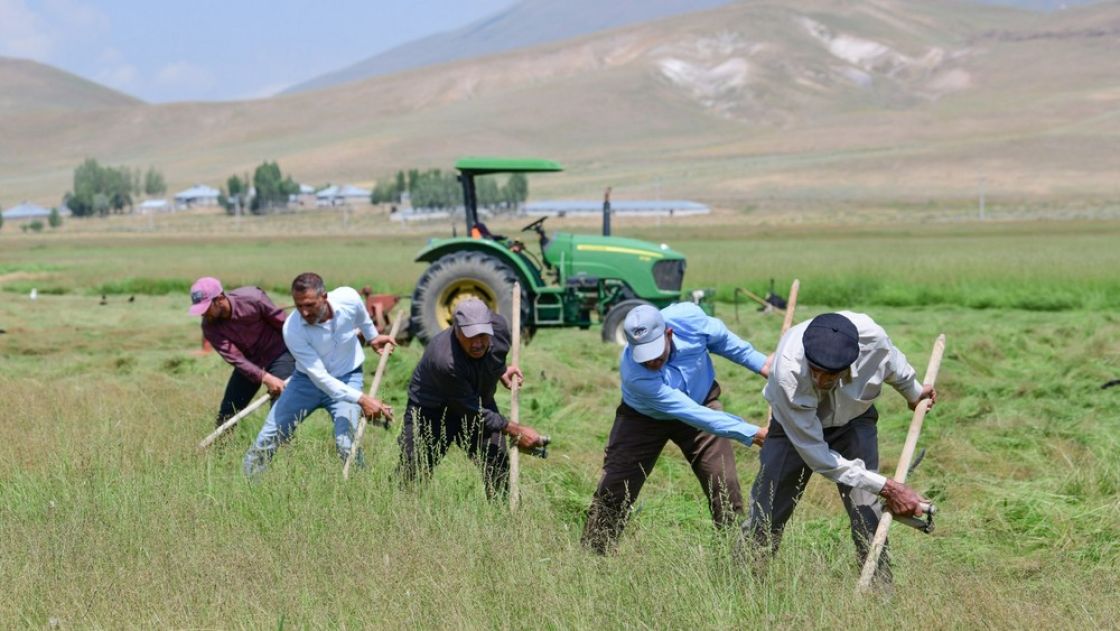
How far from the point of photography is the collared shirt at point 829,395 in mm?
5488

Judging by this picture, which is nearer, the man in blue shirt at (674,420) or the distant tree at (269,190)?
the man in blue shirt at (674,420)

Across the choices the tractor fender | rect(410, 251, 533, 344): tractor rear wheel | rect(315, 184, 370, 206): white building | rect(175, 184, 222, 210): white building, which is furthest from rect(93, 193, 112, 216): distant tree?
rect(410, 251, 533, 344): tractor rear wheel

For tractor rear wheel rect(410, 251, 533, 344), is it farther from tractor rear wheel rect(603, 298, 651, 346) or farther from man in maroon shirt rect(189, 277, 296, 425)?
man in maroon shirt rect(189, 277, 296, 425)

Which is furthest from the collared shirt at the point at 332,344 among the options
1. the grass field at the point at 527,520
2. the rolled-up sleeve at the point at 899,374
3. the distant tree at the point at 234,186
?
the distant tree at the point at 234,186

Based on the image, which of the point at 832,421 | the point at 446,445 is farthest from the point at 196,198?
the point at 832,421

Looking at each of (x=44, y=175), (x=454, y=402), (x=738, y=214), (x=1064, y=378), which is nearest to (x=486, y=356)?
(x=454, y=402)

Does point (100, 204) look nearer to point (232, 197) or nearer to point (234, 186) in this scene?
point (234, 186)

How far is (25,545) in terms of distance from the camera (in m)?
5.98

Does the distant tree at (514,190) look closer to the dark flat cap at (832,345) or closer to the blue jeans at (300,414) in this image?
the blue jeans at (300,414)

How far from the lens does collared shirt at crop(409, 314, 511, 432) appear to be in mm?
6922

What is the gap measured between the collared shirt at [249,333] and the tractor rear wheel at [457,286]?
5.90m

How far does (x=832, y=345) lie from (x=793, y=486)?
3.56 ft

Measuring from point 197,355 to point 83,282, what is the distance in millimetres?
12995

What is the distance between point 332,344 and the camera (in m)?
8.06
